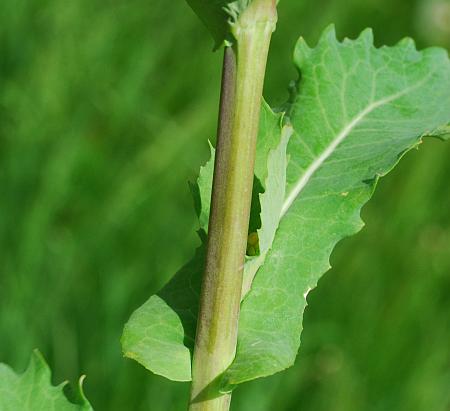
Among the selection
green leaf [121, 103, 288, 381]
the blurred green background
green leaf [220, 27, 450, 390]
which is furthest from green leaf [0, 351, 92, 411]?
the blurred green background

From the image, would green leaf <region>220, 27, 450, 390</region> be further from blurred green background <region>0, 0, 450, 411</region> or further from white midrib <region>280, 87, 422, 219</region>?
blurred green background <region>0, 0, 450, 411</region>

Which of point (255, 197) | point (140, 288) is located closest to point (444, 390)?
point (140, 288)

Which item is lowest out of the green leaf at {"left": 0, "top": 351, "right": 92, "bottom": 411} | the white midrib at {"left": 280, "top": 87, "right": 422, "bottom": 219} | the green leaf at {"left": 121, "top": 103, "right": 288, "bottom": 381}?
the green leaf at {"left": 0, "top": 351, "right": 92, "bottom": 411}

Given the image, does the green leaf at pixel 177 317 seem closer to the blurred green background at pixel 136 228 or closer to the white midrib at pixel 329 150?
the white midrib at pixel 329 150

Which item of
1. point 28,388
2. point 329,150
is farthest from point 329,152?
point 28,388

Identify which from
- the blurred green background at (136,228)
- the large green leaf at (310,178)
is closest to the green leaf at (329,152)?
the large green leaf at (310,178)
